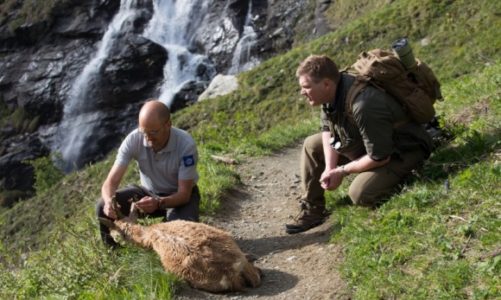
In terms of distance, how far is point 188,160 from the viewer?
219 inches

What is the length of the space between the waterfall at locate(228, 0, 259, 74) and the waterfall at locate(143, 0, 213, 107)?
173 centimetres

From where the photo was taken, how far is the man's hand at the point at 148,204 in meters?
5.41

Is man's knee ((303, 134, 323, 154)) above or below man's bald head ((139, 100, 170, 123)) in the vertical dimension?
below

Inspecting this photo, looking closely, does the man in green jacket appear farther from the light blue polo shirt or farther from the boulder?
the boulder

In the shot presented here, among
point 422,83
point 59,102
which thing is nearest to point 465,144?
point 422,83

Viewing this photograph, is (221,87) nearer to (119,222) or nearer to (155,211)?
(155,211)

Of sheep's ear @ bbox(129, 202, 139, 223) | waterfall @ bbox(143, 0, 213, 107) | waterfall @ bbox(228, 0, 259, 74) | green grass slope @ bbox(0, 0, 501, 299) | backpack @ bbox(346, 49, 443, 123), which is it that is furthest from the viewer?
waterfall @ bbox(143, 0, 213, 107)

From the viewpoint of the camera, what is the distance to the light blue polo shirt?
219 inches

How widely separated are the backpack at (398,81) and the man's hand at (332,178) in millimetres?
549

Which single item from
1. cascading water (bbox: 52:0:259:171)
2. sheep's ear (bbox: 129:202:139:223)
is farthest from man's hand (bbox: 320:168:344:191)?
cascading water (bbox: 52:0:259:171)

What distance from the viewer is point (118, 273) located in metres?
4.57

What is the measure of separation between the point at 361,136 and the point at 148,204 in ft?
6.53

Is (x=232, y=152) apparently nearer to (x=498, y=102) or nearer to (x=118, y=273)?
(x=498, y=102)

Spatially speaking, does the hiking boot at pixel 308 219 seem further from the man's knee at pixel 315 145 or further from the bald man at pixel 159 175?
the bald man at pixel 159 175
